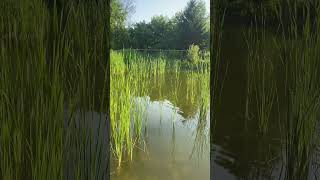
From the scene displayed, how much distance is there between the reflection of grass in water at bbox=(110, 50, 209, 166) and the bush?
57 millimetres

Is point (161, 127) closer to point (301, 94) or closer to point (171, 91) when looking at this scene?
point (171, 91)

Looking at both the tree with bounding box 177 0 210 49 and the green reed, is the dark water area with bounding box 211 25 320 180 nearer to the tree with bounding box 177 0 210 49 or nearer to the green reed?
the green reed

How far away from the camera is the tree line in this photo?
5.83ft

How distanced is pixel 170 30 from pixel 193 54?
0.55 feet

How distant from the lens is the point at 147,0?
179 centimetres

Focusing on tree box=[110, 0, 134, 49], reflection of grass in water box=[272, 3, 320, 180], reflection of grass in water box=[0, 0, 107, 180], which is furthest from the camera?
tree box=[110, 0, 134, 49]

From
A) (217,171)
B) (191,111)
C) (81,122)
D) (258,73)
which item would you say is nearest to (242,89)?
(258,73)

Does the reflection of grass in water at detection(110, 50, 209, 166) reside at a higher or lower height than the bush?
lower

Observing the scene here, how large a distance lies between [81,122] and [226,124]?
2.22 feet

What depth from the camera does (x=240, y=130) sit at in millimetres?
1691

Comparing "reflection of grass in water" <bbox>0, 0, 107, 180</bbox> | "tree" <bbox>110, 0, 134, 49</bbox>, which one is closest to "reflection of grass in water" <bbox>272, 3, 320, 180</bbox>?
"tree" <bbox>110, 0, 134, 49</bbox>

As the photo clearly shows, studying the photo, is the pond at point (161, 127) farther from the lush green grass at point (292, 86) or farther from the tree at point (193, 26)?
the lush green grass at point (292, 86)

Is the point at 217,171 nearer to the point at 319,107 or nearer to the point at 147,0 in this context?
the point at 319,107

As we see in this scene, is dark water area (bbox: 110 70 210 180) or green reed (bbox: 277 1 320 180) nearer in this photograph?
green reed (bbox: 277 1 320 180)
